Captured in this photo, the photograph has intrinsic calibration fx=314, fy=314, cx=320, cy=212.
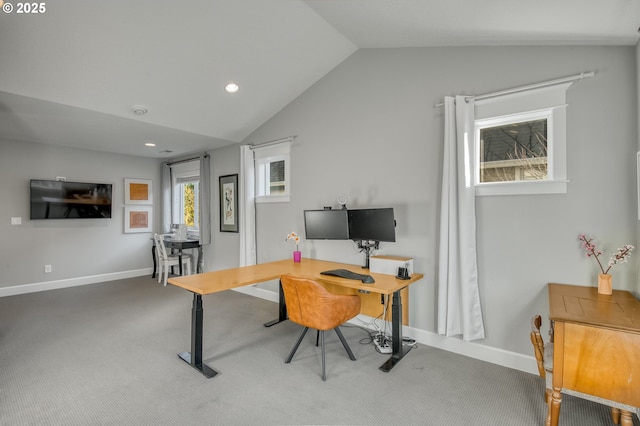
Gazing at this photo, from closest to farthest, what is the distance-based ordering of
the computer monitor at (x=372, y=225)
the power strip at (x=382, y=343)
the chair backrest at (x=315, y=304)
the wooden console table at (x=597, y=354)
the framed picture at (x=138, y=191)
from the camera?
the wooden console table at (x=597, y=354) < the chair backrest at (x=315, y=304) < the power strip at (x=382, y=343) < the computer monitor at (x=372, y=225) < the framed picture at (x=138, y=191)

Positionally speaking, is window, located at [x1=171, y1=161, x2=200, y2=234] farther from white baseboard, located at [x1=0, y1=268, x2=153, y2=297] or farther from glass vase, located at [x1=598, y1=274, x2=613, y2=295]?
glass vase, located at [x1=598, y1=274, x2=613, y2=295]

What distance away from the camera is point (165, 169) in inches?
250

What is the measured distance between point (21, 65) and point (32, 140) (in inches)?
111

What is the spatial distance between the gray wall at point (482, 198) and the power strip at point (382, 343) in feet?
1.21

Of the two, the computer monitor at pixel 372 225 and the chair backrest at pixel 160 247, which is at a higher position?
the computer monitor at pixel 372 225

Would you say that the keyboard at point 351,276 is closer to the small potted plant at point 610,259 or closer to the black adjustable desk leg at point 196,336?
the black adjustable desk leg at point 196,336

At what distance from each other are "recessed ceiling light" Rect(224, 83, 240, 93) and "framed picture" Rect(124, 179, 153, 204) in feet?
11.5

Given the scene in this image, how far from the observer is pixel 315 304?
2.40m

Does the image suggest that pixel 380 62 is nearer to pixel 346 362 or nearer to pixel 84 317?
pixel 346 362

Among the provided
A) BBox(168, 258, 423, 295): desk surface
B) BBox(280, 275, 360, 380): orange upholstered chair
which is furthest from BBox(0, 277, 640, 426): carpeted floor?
BBox(168, 258, 423, 295): desk surface

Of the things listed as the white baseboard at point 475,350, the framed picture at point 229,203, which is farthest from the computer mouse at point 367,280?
the framed picture at point 229,203

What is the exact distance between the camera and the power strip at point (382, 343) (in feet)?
9.39

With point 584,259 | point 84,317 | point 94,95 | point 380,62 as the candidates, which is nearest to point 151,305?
point 84,317

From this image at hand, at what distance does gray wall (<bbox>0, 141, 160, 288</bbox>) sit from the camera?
474 cm
